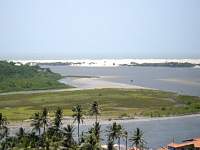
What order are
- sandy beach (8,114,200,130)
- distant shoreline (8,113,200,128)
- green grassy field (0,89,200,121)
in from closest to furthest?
sandy beach (8,114,200,130)
distant shoreline (8,113,200,128)
green grassy field (0,89,200,121)

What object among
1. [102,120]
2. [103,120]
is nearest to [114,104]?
[103,120]

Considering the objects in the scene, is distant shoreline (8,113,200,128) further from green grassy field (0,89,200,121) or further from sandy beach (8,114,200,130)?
green grassy field (0,89,200,121)

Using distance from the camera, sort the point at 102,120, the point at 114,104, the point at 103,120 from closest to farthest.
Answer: the point at 102,120
the point at 103,120
the point at 114,104

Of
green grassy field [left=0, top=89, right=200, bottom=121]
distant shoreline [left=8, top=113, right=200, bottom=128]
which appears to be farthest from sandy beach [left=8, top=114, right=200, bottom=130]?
green grassy field [left=0, top=89, right=200, bottom=121]

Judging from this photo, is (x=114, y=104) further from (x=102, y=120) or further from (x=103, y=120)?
(x=102, y=120)

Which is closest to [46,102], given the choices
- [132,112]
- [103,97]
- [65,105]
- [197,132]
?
[65,105]

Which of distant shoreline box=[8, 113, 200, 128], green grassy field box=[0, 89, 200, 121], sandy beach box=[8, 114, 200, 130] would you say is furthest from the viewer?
green grassy field box=[0, 89, 200, 121]

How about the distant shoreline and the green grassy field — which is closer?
the distant shoreline

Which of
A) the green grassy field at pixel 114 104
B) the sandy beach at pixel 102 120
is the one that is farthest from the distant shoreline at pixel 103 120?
the green grassy field at pixel 114 104

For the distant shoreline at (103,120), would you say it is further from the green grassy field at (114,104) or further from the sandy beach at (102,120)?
the green grassy field at (114,104)
